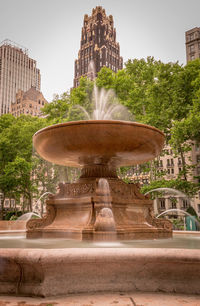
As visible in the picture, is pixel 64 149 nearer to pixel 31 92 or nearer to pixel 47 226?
pixel 47 226

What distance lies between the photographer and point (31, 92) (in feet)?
285

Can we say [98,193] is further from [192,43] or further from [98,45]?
[98,45]

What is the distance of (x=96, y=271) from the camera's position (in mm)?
3207

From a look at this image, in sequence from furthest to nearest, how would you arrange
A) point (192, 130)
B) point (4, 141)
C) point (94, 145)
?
point (4, 141), point (192, 130), point (94, 145)

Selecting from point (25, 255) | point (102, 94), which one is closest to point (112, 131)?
point (25, 255)

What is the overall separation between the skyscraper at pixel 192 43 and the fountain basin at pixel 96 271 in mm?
64633

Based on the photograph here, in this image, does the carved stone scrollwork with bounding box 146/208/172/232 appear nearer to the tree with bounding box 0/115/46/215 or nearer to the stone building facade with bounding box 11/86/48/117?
the tree with bounding box 0/115/46/215

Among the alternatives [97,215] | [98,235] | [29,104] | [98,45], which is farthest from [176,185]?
[98,45]

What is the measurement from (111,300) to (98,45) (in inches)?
4297

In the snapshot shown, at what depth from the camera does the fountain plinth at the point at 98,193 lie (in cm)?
577

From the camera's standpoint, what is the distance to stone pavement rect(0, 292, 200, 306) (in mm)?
2809

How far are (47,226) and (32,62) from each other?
142246 millimetres

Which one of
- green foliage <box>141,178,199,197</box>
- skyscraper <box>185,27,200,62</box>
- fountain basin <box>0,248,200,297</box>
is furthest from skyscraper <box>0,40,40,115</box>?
fountain basin <box>0,248,200,297</box>

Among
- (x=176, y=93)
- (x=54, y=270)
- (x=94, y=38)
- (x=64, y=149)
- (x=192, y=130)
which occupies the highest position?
(x=94, y=38)
